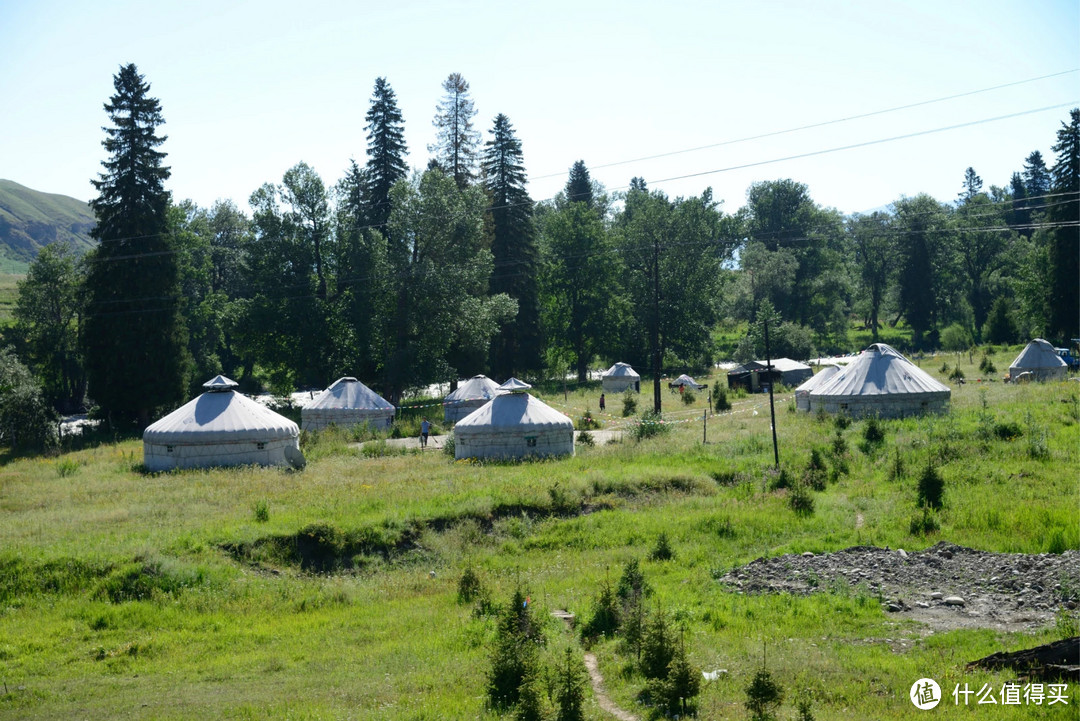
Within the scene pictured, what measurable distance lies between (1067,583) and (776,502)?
8.67m

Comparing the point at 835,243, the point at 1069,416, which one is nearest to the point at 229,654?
the point at 1069,416

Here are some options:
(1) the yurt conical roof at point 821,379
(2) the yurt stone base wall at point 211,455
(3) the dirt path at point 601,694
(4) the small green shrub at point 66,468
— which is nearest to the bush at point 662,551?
(3) the dirt path at point 601,694

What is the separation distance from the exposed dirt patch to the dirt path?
167 inches

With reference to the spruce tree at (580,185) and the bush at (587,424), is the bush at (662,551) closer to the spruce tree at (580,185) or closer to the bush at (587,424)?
the bush at (587,424)

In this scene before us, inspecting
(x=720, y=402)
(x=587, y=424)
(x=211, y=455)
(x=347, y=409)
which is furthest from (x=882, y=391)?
(x=211, y=455)

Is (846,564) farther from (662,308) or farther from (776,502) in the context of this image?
(662,308)

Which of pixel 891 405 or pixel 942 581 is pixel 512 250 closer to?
pixel 891 405

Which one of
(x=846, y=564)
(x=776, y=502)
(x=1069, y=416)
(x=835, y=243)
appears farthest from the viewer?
(x=835, y=243)

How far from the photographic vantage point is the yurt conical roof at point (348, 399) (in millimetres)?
41000

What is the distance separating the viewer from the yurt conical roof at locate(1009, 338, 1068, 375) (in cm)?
4720

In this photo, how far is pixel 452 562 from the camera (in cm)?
1931

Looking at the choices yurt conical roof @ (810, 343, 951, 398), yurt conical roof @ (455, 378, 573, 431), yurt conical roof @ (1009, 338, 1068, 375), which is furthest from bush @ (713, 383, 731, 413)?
yurt conical roof @ (1009, 338, 1068, 375)

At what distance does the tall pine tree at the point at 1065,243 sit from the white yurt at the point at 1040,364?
12.1 metres

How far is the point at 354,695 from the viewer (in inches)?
439
